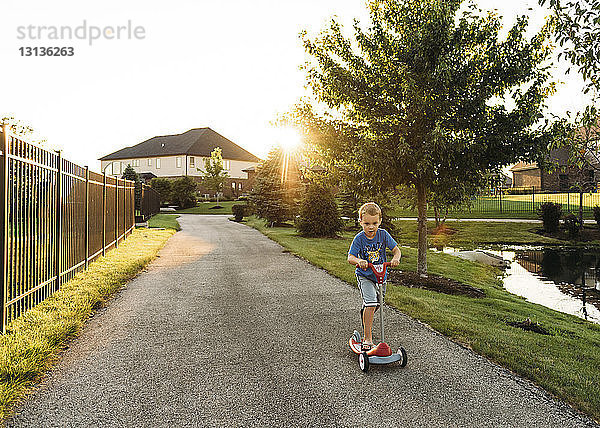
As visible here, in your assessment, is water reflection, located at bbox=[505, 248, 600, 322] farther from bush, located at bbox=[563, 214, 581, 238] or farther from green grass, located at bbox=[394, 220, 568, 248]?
bush, located at bbox=[563, 214, 581, 238]

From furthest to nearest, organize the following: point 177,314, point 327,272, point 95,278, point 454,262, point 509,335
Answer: point 454,262
point 327,272
point 95,278
point 177,314
point 509,335

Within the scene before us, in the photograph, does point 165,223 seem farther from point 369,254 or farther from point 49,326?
point 369,254

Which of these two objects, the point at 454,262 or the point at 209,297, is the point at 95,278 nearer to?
the point at 209,297

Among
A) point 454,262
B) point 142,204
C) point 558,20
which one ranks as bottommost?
point 454,262

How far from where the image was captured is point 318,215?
70.4 feet

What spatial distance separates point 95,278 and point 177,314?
3192mm

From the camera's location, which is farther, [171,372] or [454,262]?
[454,262]

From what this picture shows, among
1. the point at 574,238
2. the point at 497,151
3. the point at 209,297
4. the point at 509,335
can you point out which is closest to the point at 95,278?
the point at 209,297

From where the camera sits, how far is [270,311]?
6.99 metres

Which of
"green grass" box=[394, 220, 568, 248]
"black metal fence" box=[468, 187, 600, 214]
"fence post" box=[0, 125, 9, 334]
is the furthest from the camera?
"black metal fence" box=[468, 187, 600, 214]

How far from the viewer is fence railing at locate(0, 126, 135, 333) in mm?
5602

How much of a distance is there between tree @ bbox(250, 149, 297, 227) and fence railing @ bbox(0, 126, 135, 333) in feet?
53.1

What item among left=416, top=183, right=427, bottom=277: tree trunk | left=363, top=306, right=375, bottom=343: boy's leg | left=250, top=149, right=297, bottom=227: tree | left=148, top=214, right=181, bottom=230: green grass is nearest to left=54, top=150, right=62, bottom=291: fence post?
left=363, top=306, right=375, bottom=343: boy's leg

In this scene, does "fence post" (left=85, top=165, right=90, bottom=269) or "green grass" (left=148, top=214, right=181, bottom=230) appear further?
"green grass" (left=148, top=214, right=181, bottom=230)
